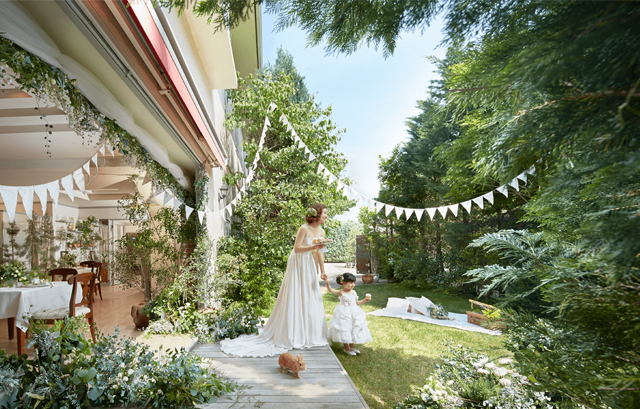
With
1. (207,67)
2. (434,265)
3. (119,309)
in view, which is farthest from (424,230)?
(119,309)

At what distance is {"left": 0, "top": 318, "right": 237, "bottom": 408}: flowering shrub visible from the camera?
2.36 metres

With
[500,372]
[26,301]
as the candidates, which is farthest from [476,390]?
[26,301]

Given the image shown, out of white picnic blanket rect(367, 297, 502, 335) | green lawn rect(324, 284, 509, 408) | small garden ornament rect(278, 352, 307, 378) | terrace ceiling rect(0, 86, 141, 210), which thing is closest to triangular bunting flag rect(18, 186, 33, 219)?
terrace ceiling rect(0, 86, 141, 210)

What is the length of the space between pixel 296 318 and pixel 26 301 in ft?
12.3

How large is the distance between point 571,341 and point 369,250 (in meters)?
12.0

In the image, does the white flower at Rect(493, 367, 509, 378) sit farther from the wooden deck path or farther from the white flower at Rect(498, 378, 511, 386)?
the wooden deck path

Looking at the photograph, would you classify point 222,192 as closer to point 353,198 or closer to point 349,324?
point 353,198

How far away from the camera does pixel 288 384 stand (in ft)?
10.0

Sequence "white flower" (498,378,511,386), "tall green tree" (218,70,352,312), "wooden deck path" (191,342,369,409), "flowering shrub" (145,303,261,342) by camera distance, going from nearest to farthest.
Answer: "white flower" (498,378,511,386), "wooden deck path" (191,342,369,409), "flowering shrub" (145,303,261,342), "tall green tree" (218,70,352,312)

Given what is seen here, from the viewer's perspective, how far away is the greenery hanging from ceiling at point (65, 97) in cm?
197

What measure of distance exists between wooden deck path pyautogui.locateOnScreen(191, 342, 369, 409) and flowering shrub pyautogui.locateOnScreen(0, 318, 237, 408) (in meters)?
0.27

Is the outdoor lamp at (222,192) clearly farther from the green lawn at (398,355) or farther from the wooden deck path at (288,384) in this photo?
the green lawn at (398,355)

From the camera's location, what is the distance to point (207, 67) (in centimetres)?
630

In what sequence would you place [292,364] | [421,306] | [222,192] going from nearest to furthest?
[292,364] < [421,306] < [222,192]
